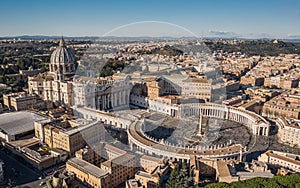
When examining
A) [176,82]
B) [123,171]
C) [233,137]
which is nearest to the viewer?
[123,171]

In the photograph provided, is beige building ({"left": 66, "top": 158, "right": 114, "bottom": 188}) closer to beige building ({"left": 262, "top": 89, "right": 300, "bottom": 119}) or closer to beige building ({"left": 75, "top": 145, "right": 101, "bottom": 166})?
beige building ({"left": 75, "top": 145, "right": 101, "bottom": 166})

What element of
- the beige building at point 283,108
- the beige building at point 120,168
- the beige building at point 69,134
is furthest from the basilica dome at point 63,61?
the beige building at point 283,108

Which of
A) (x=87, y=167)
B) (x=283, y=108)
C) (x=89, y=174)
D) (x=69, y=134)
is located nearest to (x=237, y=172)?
(x=89, y=174)

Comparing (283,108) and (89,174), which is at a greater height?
(283,108)

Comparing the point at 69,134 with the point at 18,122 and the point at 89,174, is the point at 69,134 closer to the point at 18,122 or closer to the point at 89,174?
the point at 89,174

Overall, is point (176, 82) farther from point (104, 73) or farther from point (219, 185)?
point (219, 185)

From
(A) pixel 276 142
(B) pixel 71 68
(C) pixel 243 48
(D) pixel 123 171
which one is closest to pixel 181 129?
(A) pixel 276 142
